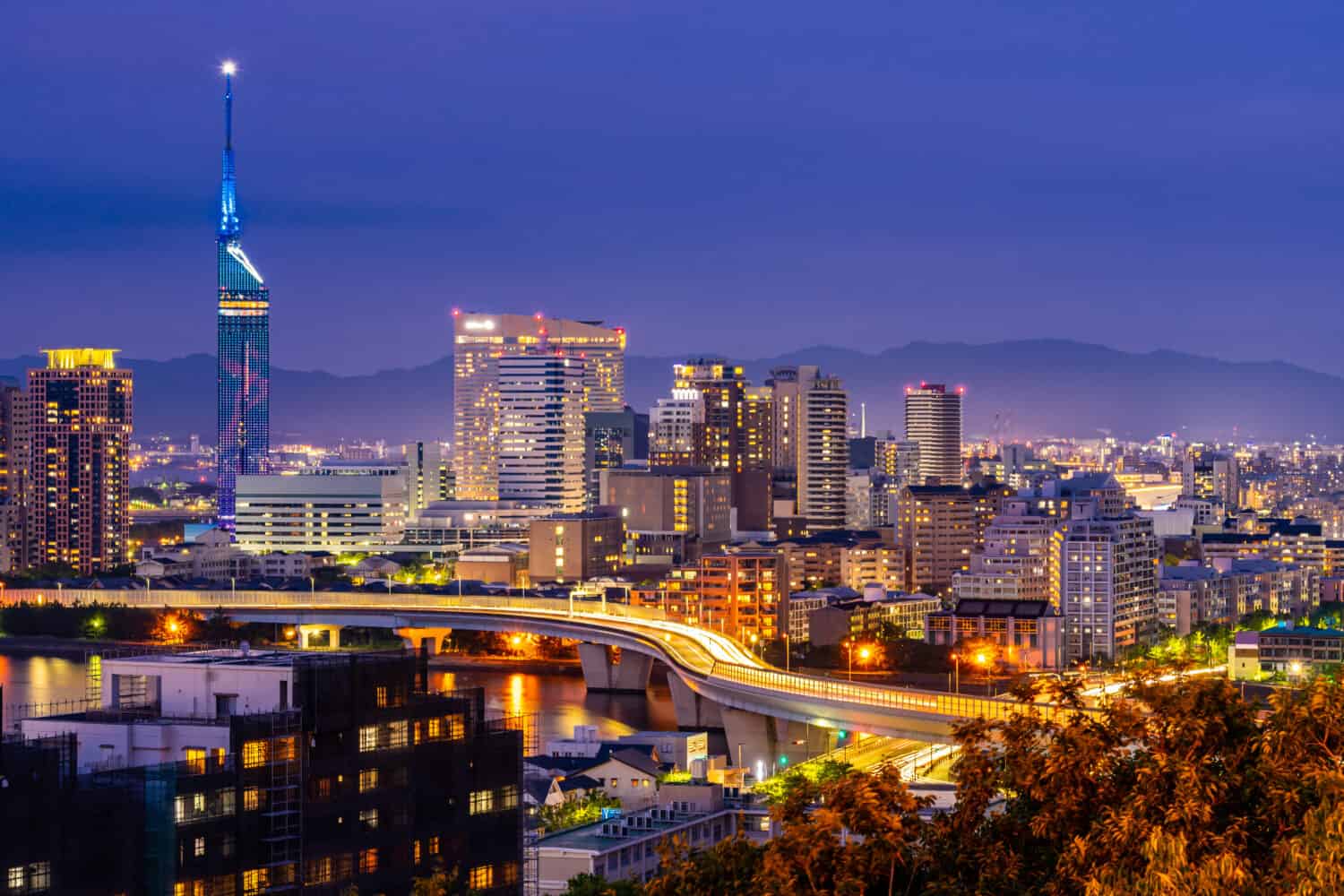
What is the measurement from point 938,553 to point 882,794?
38.8m

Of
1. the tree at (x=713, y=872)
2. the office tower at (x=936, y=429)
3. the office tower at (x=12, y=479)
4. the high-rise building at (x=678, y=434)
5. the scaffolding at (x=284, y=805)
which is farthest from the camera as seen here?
the office tower at (x=936, y=429)

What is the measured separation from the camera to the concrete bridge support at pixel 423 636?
3406 cm

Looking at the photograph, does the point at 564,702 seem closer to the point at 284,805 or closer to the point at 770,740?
the point at 770,740

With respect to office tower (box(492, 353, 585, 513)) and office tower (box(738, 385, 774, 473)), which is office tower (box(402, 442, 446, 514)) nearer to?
office tower (box(492, 353, 585, 513))

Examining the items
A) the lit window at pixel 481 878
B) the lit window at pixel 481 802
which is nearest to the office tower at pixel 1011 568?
the lit window at pixel 481 802

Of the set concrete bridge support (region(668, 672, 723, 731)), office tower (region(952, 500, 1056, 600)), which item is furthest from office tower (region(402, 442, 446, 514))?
concrete bridge support (region(668, 672, 723, 731))

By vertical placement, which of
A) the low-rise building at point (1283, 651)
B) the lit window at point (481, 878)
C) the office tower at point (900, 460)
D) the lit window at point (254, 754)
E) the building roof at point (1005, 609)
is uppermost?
the office tower at point (900, 460)

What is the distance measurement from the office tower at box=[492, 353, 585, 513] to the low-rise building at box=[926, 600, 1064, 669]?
99.1 ft

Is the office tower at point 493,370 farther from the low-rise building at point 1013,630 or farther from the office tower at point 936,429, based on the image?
the low-rise building at point 1013,630

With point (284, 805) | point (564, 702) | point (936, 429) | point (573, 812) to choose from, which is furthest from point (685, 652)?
point (936, 429)

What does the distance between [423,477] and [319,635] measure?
104 feet

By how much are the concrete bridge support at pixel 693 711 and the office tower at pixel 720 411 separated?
30.9m

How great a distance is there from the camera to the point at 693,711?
25359mm

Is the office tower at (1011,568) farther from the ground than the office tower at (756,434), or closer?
closer
